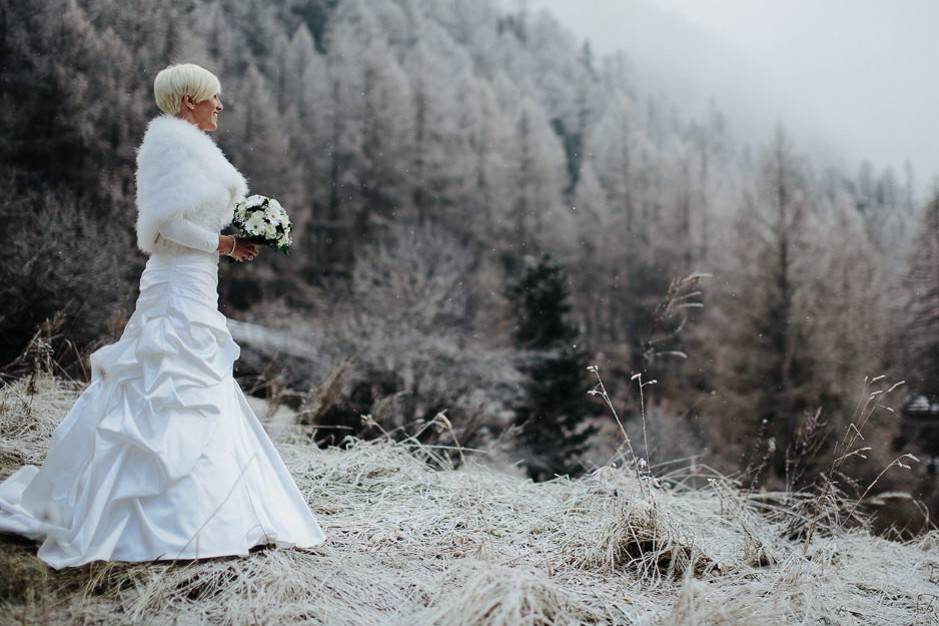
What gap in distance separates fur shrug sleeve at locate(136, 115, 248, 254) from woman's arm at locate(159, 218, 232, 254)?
19 millimetres

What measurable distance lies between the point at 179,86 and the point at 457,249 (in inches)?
645

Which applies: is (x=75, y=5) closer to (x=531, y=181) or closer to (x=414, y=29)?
(x=531, y=181)

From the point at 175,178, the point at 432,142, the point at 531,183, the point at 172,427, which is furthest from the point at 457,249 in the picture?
the point at 172,427

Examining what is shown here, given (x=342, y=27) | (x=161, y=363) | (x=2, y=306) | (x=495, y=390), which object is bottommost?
(x=495, y=390)

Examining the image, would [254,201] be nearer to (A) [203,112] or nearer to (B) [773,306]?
(A) [203,112]

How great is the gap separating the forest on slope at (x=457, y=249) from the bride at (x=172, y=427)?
5.08ft

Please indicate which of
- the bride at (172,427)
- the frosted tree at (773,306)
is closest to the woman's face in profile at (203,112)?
the bride at (172,427)

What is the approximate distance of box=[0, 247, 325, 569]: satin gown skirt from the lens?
5.95 feet

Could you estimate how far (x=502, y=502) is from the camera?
2.72 metres

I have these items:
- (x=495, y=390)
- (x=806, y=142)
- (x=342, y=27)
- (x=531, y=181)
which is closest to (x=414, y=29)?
(x=342, y=27)

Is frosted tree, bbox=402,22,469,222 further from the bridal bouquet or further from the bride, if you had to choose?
the bride

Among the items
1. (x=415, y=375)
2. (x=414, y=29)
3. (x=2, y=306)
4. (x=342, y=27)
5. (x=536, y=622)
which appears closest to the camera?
(x=536, y=622)

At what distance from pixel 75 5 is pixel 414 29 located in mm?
28484

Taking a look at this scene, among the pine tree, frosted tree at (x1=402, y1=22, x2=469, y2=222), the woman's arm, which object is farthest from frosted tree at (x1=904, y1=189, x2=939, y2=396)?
the woman's arm
